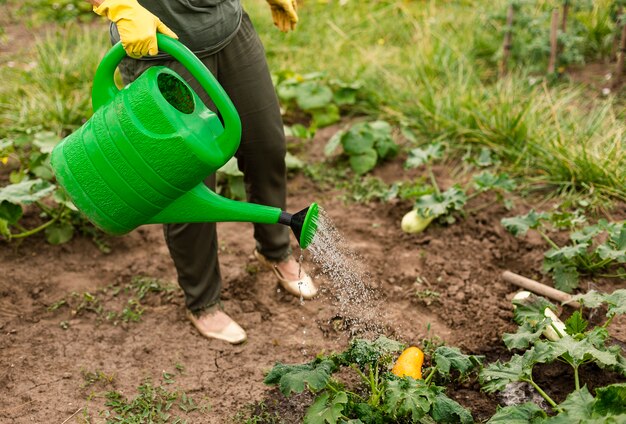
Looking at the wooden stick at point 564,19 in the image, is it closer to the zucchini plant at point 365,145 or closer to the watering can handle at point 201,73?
the zucchini plant at point 365,145

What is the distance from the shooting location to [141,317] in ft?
9.05

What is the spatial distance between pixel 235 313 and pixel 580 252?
127 centimetres

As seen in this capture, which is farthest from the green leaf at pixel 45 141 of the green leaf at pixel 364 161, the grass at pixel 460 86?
the grass at pixel 460 86

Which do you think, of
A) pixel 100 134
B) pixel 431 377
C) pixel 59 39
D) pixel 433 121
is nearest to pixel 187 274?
pixel 100 134

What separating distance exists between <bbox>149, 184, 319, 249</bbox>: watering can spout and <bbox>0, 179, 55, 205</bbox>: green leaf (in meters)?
1.00

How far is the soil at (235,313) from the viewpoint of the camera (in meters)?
2.35

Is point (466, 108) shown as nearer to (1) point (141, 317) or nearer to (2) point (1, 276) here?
(1) point (141, 317)

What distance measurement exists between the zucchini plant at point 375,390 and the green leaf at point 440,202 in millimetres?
927

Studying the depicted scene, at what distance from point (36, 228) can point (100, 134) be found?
1337 mm

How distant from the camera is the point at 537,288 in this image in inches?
106

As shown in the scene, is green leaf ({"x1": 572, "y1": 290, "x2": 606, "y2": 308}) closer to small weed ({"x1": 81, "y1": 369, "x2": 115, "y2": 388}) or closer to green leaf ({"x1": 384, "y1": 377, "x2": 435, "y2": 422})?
green leaf ({"x1": 384, "y1": 377, "x2": 435, "y2": 422})

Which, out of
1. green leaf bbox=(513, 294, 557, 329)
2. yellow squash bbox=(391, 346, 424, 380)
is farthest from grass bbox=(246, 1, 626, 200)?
yellow squash bbox=(391, 346, 424, 380)

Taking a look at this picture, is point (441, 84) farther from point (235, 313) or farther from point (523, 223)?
point (235, 313)

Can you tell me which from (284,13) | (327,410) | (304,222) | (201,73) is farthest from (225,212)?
(284,13)
